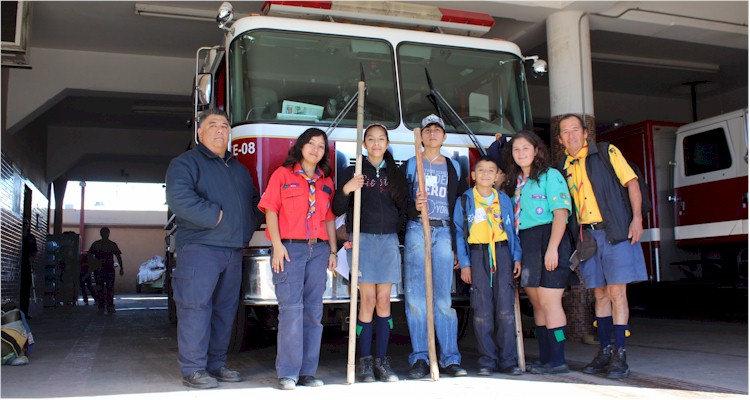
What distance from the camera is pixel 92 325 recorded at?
33.9 feet

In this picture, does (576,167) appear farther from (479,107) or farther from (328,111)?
(328,111)

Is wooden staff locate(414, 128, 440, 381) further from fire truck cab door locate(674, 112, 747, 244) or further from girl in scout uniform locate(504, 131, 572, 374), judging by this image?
fire truck cab door locate(674, 112, 747, 244)

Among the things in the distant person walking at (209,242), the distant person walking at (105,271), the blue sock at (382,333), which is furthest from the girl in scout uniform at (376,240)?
the distant person walking at (105,271)

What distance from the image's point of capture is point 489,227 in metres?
5.14

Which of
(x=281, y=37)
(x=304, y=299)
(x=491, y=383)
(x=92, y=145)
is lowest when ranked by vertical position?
(x=491, y=383)

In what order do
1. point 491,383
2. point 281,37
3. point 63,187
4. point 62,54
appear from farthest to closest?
point 63,187 → point 62,54 → point 281,37 → point 491,383

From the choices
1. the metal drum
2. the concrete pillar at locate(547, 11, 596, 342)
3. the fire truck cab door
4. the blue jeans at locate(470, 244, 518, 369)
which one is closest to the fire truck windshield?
the metal drum

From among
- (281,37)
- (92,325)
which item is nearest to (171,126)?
(92,325)

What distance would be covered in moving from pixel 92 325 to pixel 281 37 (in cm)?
637

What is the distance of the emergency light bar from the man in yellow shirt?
5.46 ft

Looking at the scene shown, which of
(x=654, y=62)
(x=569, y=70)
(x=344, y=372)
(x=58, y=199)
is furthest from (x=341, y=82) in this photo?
(x=58, y=199)

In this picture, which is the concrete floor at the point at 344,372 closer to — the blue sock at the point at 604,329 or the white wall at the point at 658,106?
the blue sock at the point at 604,329

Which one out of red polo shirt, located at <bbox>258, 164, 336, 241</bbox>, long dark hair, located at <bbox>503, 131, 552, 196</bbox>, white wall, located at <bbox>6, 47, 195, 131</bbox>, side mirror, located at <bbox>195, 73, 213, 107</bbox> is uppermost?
white wall, located at <bbox>6, 47, 195, 131</bbox>

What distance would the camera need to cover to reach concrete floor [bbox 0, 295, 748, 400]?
4.54 meters
